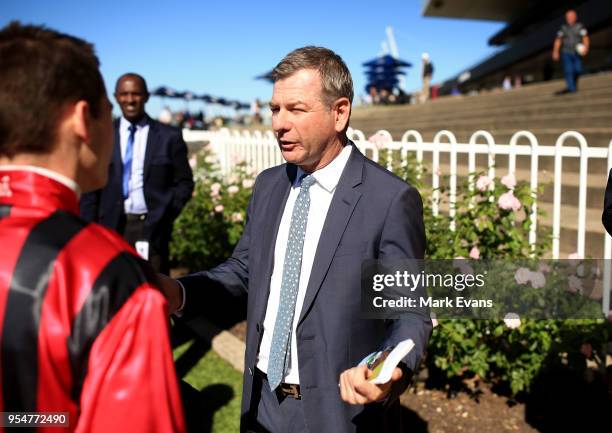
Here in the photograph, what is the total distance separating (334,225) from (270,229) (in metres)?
0.32

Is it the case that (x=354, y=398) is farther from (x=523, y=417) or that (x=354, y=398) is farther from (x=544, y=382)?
(x=544, y=382)

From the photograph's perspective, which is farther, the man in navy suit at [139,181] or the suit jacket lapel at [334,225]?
the man in navy suit at [139,181]

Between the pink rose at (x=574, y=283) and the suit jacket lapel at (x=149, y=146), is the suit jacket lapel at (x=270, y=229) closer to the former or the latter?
the pink rose at (x=574, y=283)

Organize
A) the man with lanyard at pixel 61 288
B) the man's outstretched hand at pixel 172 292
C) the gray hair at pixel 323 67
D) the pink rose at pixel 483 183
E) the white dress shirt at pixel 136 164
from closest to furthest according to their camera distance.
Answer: the man with lanyard at pixel 61 288
the man's outstretched hand at pixel 172 292
the gray hair at pixel 323 67
the pink rose at pixel 483 183
the white dress shirt at pixel 136 164

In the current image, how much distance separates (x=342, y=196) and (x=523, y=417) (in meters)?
2.62

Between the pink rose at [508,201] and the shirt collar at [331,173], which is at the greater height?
the shirt collar at [331,173]

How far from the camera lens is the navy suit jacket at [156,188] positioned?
14.8 ft

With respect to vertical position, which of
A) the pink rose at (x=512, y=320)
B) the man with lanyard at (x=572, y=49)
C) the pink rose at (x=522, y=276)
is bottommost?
the pink rose at (x=512, y=320)

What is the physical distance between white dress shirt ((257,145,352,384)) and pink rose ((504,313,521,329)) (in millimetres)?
2028

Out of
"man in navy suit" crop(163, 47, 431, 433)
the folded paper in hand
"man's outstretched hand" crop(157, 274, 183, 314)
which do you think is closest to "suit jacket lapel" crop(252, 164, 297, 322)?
"man in navy suit" crop(163, 47, 431, 433)

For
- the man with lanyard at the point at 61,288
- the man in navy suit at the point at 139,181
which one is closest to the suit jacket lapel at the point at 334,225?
the man with lanyard at the point at 61,288

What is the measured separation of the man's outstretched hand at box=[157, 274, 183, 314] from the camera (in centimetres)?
178

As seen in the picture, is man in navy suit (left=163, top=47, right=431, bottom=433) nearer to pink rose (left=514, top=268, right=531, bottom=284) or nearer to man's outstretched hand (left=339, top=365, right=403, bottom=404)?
man's outstretched hand (left=339, top=365, right=403, bottom=404)

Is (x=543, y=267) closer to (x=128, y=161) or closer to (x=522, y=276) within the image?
(x=522, y=276)
